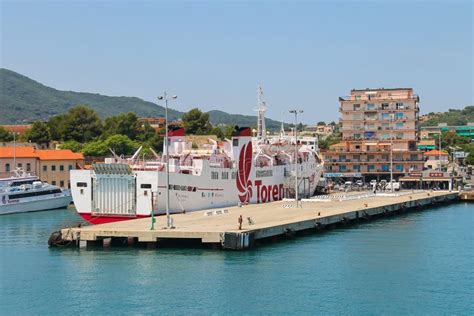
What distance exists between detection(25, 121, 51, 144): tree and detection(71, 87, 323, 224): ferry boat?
159 ft

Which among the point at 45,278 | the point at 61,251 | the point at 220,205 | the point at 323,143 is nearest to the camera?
the point at 45,278

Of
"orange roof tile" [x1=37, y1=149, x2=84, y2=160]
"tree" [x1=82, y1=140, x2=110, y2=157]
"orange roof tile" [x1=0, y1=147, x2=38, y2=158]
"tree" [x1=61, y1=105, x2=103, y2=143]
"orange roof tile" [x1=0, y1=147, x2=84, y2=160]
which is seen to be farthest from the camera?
"tree" [x1=61, y1=105, x2=103, y2=143]

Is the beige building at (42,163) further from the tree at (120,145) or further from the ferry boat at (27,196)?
the tree at (120,145)

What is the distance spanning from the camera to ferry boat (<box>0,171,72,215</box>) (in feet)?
244

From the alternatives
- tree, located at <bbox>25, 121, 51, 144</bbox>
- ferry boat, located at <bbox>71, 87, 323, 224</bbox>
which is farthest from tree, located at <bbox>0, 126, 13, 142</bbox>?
ferry boat, located at <bbox>71, 87, 323, 224</bbox>

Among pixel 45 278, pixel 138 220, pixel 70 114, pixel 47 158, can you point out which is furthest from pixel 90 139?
pixel 45 278

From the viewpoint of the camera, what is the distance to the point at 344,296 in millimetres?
33594

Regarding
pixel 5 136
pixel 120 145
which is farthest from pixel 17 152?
pixel 5 136

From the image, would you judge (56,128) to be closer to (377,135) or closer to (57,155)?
(57,155)

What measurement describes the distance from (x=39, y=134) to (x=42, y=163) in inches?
996

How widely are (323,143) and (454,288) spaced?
6221 inches

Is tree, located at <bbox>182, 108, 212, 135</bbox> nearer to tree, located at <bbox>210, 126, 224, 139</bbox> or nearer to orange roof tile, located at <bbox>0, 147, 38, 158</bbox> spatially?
tree, located at <bbox>210, 126, 224, 139</bbox>

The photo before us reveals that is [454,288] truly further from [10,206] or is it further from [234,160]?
[10,206]

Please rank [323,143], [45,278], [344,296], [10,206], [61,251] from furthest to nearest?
[323,143] < [10,206] < [61,251] < [45,278] < [344,296]
